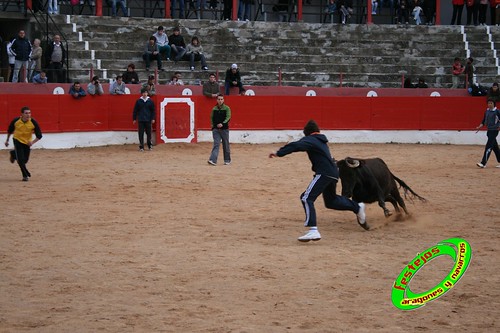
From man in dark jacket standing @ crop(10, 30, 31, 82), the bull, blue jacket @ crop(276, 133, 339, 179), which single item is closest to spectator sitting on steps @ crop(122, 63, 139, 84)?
man in dark jacket standing @ crop(10, 30, 31, 82)

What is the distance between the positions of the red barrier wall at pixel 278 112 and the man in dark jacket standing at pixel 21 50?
6.17 ft

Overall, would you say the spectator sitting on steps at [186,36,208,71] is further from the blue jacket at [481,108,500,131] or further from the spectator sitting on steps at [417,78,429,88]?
the blue jacket at [481,108,500,131]

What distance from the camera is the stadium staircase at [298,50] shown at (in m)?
28.3

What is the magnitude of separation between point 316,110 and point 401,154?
396 cm

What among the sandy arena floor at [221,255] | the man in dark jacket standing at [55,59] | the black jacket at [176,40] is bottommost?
the sandy arena floor at [221,255]

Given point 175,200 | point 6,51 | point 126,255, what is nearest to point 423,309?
point 126,255

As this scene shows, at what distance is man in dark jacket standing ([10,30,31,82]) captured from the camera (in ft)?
81.7

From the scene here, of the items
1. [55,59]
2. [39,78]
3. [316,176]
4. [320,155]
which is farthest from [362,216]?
[55,59]

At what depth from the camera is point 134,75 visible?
25.8 metres

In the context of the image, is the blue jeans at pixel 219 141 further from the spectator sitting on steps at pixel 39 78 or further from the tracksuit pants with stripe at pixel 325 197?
the tracksuit pants with stripe at pixel 325 197

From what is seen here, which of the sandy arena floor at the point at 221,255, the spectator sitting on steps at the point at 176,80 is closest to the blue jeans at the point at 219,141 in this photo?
the sandy arena floor at the point at 221,255

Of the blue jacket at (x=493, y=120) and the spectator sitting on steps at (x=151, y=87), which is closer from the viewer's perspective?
the blue jacket at (x=493, y=120)

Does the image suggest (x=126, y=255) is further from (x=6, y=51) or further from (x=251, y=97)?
(x=6, y=51)

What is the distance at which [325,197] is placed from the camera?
1162cm
